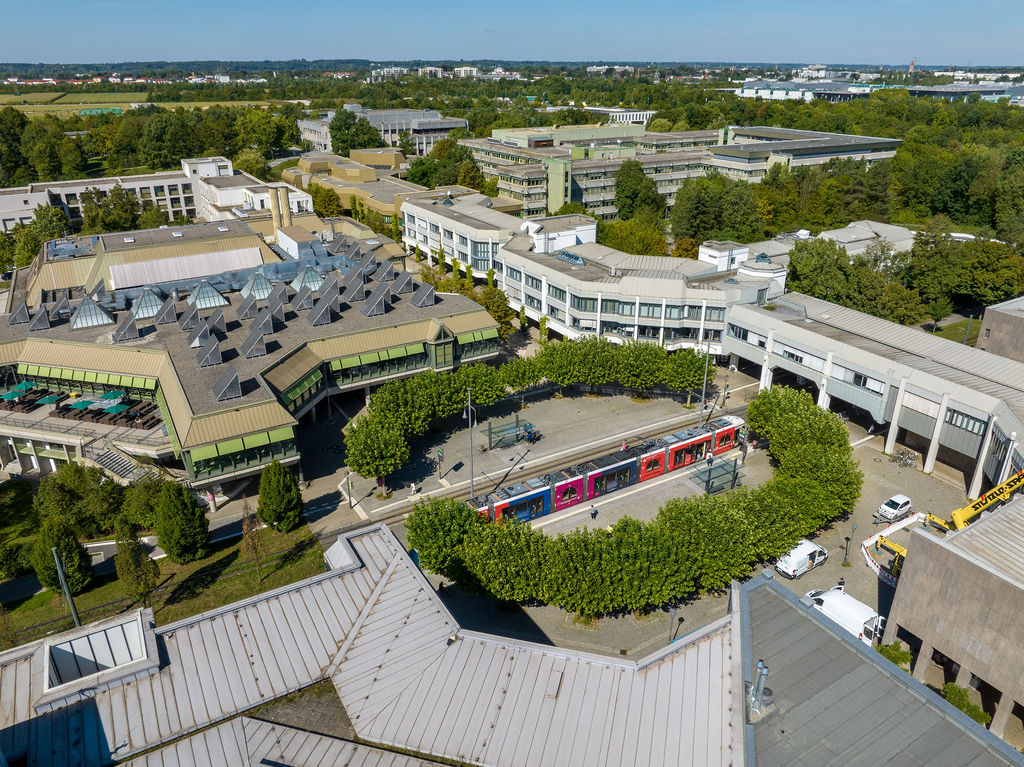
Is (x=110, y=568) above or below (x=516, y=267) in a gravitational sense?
below

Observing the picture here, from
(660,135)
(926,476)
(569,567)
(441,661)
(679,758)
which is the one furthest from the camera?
(660,135)

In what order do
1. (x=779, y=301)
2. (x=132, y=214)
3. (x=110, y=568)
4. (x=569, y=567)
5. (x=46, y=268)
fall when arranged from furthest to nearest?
(x=132, y=214) → (x=46, y=268) → (x=779, y=301) → (x=110, y=568) → (x=569, y=567)

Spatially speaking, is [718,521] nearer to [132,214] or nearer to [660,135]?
[132,214]

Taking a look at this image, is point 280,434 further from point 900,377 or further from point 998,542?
→ point 900,377

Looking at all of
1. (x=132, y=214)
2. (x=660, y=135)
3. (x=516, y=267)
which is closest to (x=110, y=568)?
(x=516, y=267)

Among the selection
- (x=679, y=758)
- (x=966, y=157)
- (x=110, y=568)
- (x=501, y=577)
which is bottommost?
(x=110, y=568)

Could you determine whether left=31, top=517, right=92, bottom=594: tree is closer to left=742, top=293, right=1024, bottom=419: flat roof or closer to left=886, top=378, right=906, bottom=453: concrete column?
left=742, top=293, right=1024, bottom=419: flat roof

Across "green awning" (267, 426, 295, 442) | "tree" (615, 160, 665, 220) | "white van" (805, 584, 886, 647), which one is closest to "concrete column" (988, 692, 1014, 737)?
"white van" (805, 584, 886, 647)

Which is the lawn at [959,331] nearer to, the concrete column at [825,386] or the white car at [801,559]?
the concrete column at [825,386]
